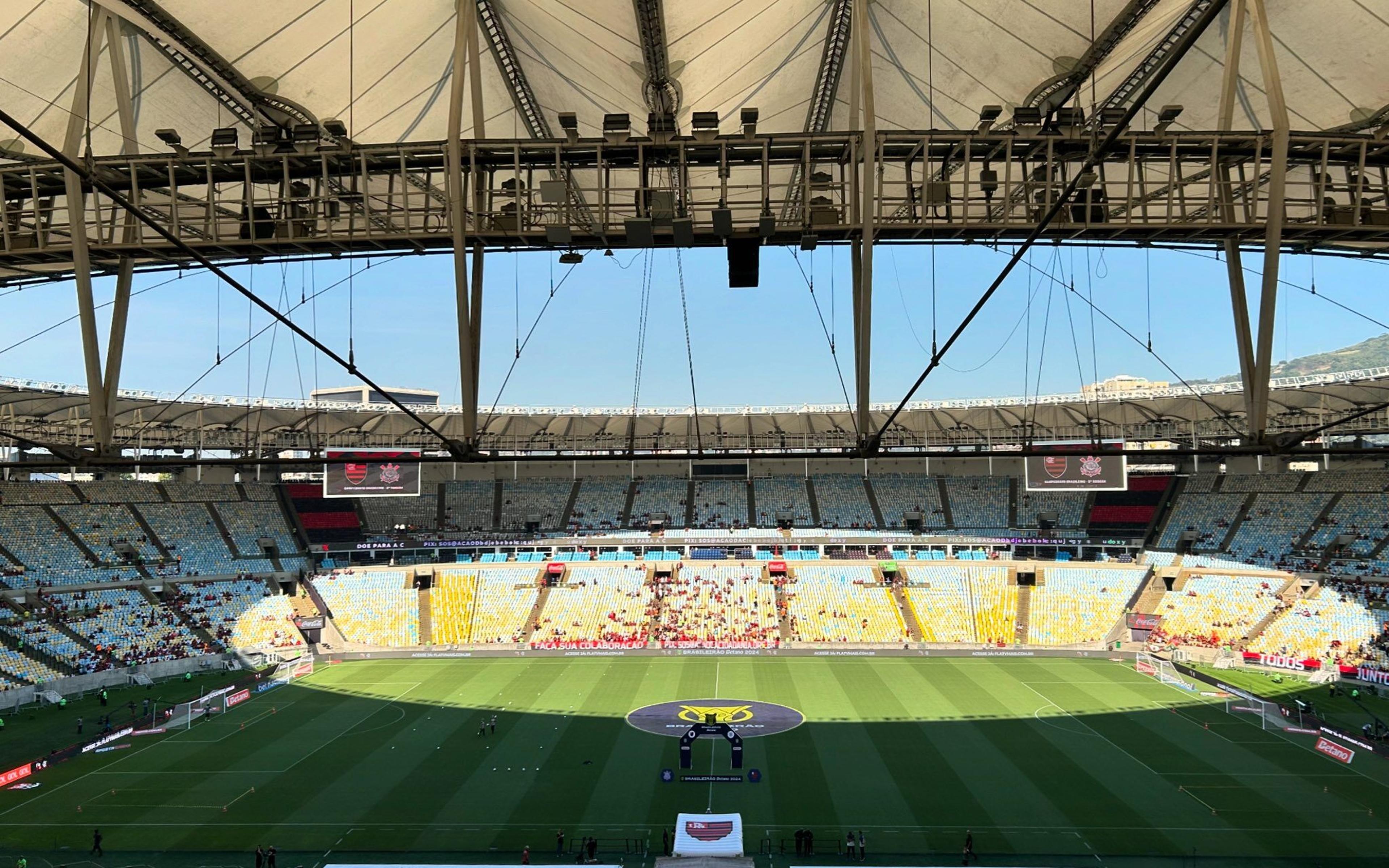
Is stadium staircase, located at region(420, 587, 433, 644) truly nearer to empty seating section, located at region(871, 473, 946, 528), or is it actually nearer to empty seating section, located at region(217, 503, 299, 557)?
empty seating section, located at region(217, 503, 299, 557)

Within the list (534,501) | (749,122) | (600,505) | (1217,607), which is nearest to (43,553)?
(534,501)

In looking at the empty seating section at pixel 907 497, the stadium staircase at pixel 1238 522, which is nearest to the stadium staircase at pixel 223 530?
the empty seating section at pixel 907 497

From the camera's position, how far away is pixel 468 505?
68562 millimetres

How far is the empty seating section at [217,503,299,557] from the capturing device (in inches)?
2372

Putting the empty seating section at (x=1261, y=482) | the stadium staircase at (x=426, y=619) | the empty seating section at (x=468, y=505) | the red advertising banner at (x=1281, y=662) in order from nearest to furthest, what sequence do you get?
the red advertising banner at (x=1281, y=662)
the stadium staircase at (x=426, y=619)
the empty seating section at (x=1261, y=482)
the empty seating section at (x=468, y=505)

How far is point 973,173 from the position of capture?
22.4 meters

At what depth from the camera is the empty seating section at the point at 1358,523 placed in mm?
51781

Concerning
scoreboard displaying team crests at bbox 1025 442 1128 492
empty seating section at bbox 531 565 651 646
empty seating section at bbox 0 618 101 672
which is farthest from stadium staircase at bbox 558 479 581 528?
scoreboard displaying team crests at bbox 1025 442 1128 492

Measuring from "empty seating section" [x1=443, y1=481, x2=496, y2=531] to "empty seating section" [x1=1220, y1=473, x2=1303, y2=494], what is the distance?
170ft

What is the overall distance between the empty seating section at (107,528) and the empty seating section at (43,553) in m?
0.88

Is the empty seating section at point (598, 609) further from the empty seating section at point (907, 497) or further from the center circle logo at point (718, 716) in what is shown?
the empty seating section at point (907, 497)

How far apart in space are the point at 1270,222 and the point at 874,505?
5612 cm

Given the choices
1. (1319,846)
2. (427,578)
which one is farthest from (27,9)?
(427,578)

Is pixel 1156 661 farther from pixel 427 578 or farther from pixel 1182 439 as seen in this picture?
pixel 427 578
